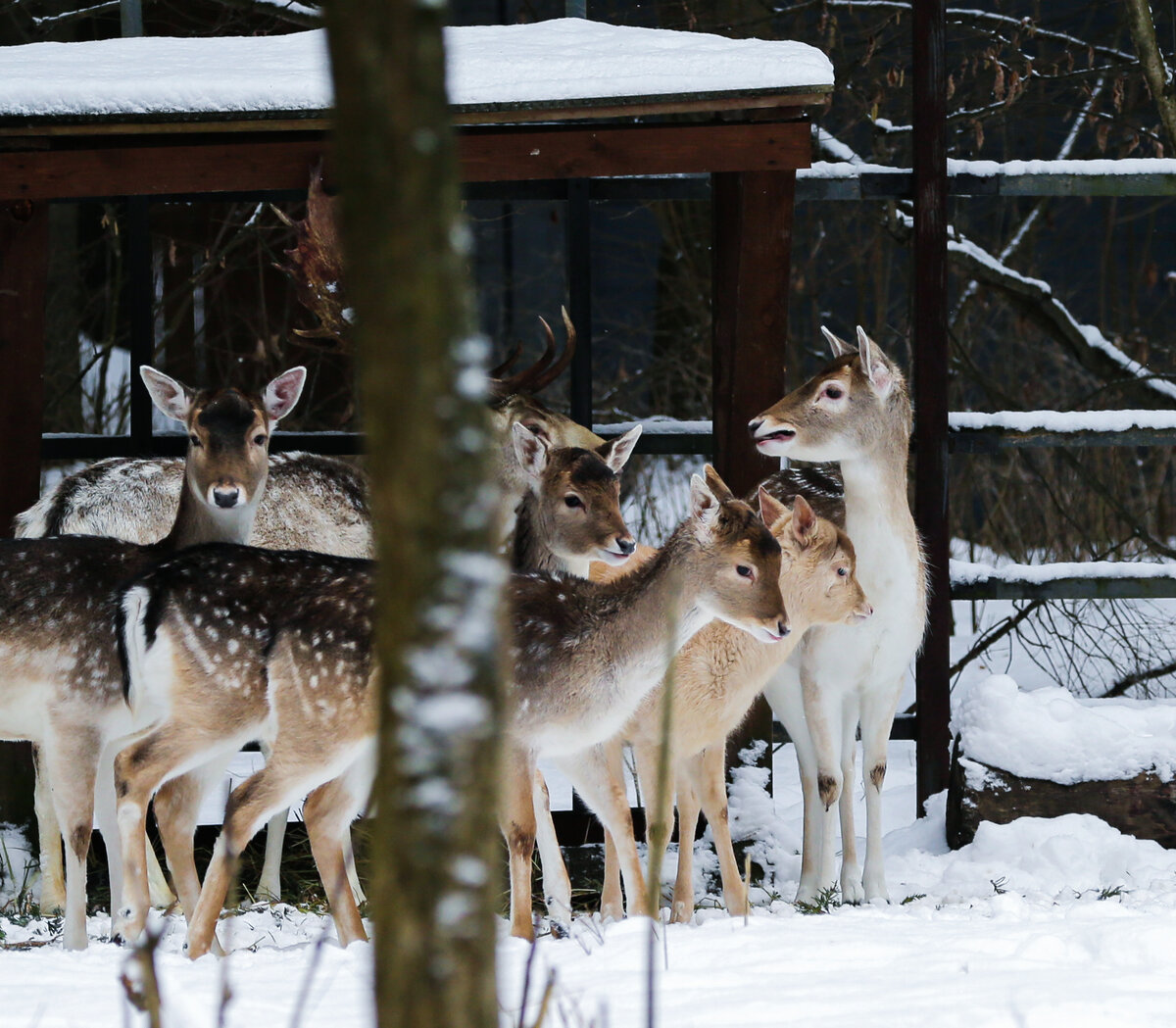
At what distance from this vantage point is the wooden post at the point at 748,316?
19.4 feet

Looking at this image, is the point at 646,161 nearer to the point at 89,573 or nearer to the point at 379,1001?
the point at 89,573

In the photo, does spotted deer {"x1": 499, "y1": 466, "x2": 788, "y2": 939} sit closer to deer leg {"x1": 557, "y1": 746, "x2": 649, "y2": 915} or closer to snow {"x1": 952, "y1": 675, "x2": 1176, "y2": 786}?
deer leg {"x1": 557, "y1": 746, "x2": 649, "y2": 915}

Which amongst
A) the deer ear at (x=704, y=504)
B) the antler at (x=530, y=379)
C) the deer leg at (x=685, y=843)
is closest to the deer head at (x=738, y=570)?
the deer ear at (x=704, y=504)

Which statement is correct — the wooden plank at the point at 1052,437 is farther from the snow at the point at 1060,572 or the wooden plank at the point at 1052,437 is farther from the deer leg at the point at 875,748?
the deer leg at the point at 875,748

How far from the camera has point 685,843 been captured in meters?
5.22

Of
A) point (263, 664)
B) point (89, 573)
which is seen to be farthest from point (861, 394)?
point (89, 573)

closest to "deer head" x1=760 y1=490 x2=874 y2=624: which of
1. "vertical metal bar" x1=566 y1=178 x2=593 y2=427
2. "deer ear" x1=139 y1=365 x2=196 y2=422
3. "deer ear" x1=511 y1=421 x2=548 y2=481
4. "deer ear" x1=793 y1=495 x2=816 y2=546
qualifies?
"deer ear" x1=793 y1=495 x2=816 y2=546

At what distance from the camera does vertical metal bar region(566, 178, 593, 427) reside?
252 inches

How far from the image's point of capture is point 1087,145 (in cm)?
1259

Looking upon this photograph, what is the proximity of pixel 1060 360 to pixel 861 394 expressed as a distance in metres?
6.82

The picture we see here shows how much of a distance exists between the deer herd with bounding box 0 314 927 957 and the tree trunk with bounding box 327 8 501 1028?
287 cm

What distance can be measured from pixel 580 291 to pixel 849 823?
A: 2428 millimetres

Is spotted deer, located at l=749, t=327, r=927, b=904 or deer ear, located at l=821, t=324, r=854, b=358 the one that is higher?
deer ear, located at l=821, t=324, r=854, b=358

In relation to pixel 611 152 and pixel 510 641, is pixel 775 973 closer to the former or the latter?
pixel 510 641
